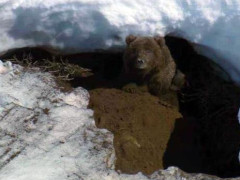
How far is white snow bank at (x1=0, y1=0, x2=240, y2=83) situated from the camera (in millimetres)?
4438

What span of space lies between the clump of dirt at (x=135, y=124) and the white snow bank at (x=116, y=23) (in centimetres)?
61

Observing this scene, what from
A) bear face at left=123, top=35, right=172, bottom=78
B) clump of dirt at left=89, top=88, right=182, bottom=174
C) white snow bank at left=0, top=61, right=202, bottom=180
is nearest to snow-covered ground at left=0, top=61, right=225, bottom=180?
white snow bank at left=0, top=61, right=202, bottom=180

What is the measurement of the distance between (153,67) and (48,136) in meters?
1.26

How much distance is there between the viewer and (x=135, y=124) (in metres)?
4.17

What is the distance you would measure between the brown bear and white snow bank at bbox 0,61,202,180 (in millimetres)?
560

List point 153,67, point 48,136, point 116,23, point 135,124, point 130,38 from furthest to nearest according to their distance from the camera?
point 116,23 → point 153,67 → point 130,38 → point 135,124 → point 48,136

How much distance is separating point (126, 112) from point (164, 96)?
51cm

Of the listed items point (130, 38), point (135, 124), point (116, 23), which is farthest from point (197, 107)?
point (116, 23)

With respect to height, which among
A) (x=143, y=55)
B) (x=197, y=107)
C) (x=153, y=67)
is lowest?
(x=197, y=107)

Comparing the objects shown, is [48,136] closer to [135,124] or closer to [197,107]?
[135,124]

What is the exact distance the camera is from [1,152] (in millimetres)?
3705

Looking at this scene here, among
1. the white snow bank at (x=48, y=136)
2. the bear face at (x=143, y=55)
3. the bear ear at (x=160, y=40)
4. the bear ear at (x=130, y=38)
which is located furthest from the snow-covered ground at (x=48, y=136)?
the bear ear at (x=160, y=40)

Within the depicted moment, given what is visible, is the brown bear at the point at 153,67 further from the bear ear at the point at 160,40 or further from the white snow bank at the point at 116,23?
the white snow bank at the point at 116,23

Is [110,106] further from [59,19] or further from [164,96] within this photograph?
[59,19]
